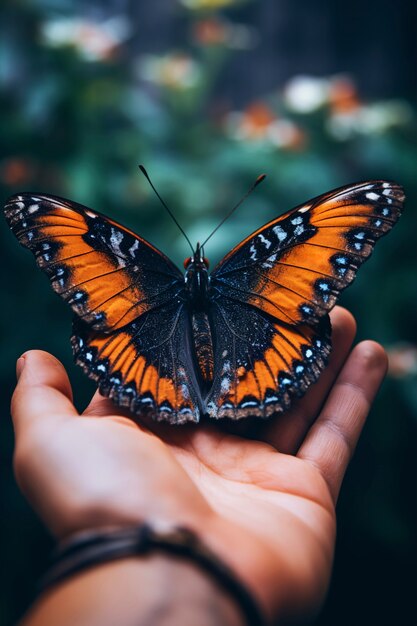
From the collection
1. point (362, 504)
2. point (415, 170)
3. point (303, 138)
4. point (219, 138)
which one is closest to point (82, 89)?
point (219, 138)

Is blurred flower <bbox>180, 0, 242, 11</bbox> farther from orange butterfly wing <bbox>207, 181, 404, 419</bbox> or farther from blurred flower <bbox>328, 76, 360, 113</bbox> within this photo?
orange butterfly wing <bbox>207, 181, 404, 419</bbox>

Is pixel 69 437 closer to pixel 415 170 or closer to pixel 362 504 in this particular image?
pixel 362 504

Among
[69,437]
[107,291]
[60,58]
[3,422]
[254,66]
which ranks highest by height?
[254,66]

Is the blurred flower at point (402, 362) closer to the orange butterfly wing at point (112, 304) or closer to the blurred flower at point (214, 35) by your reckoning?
the orange butterfly wing at point (112, 304)

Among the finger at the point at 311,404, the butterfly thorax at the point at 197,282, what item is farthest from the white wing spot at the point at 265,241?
the finger at the point at 311,404

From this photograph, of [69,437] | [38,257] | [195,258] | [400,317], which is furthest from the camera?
[400,317]

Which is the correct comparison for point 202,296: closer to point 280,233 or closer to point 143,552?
point 280,233
